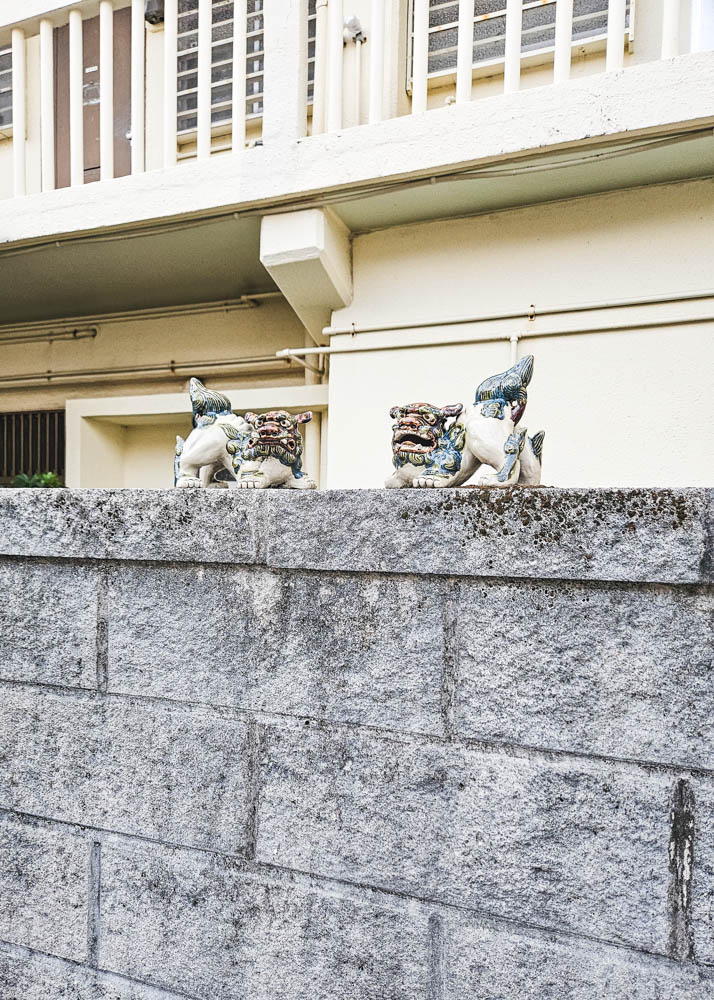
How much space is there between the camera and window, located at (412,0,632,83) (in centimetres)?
390

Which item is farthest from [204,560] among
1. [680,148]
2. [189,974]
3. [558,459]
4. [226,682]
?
[680,148]

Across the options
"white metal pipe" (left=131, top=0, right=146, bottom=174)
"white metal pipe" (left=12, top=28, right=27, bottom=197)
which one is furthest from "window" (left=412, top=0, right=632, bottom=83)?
"white metal pipe" (left=12, top=28, right=27, bottom=197)

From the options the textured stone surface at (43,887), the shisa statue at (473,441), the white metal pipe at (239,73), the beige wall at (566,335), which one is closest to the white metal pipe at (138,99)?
the white metal pipe at (239,73)

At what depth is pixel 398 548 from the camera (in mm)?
1311

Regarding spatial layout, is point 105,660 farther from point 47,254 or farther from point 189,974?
point 47,254

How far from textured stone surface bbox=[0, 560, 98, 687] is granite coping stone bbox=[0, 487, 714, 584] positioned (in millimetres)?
65

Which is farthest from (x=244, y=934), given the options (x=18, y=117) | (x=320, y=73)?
(x=18, y=117)

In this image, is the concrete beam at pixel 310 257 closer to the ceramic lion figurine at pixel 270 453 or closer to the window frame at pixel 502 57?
the window frame at pixel 502 57

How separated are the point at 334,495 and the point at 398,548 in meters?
0.19

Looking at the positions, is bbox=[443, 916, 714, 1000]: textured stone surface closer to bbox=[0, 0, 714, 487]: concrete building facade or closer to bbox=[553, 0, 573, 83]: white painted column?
bbox=[0, 0, 714, 487]: concrete building facade

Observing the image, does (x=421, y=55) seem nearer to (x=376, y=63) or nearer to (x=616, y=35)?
(x=376, y=63)

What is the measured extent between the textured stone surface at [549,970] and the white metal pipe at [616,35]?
3.71 m

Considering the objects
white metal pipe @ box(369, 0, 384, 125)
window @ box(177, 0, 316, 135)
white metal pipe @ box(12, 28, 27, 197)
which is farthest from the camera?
window @ box(177, 0, 316, 135)

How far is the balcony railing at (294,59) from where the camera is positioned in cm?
351
